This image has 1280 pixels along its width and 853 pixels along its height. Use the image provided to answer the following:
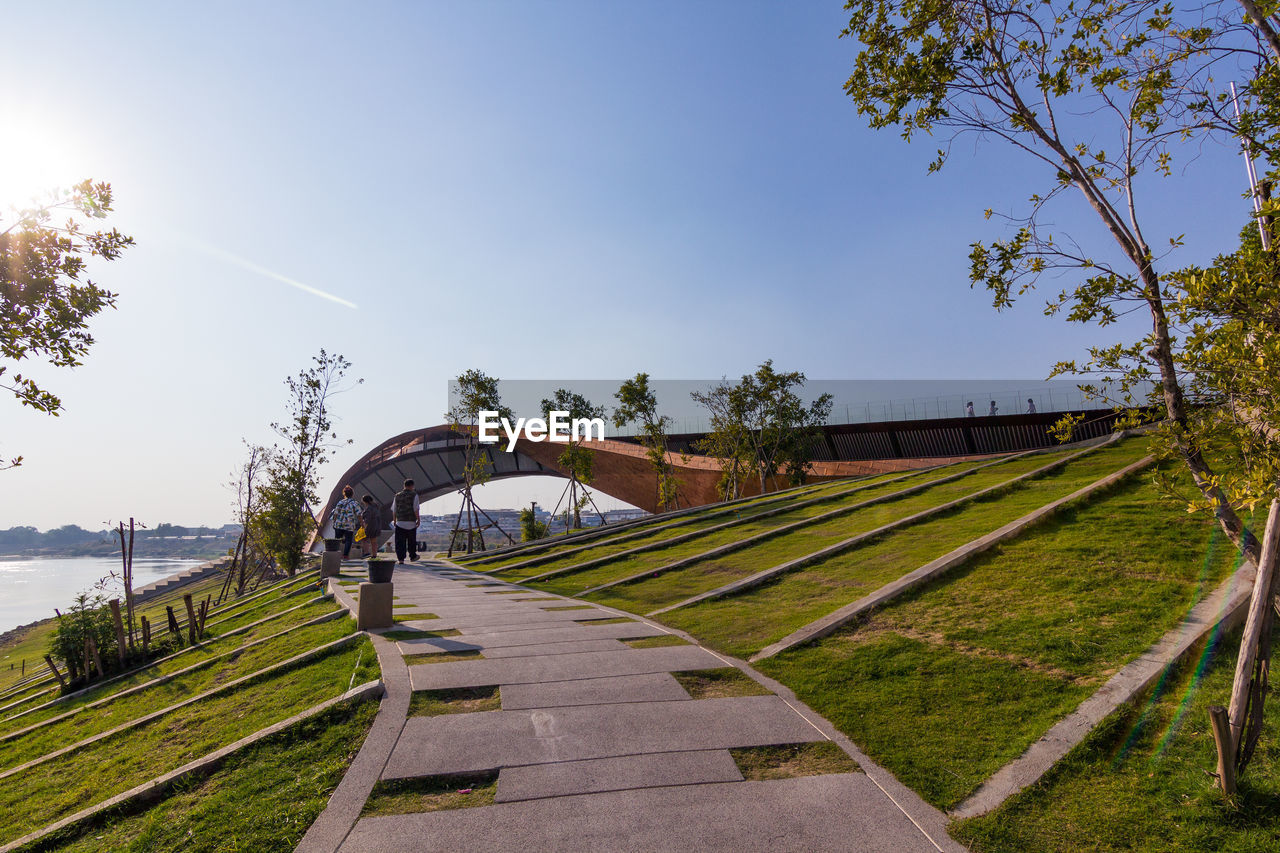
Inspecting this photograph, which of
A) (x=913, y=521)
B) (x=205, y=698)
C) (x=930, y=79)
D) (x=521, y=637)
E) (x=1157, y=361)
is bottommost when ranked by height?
(x=205, y=698)

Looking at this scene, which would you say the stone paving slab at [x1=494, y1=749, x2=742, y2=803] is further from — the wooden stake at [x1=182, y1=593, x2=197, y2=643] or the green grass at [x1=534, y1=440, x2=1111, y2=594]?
the wooden stake at [x1=182, y1=593, x2=197, y2=643]

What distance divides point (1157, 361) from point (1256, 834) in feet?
9.71

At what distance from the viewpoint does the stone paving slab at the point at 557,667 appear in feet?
18.9

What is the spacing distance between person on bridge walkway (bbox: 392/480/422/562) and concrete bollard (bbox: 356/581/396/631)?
6570mm

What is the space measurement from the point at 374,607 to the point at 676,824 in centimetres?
566

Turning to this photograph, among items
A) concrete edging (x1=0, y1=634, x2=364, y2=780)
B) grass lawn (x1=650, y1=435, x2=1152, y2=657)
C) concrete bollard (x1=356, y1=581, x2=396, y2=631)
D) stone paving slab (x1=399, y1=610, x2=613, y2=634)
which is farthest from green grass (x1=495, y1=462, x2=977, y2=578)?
concrete edging (x1=0, y1=634, x2=364, y2=780)

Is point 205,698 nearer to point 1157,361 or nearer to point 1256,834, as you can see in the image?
point 1256,834

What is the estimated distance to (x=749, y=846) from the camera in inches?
129

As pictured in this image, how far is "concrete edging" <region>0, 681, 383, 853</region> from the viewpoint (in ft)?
14.1

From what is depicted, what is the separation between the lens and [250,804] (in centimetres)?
396

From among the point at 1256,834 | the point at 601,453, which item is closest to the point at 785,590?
the point at 1256,834

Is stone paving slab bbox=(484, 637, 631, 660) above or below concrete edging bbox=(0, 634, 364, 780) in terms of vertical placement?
above

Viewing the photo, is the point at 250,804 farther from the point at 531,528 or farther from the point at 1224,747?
the point at 531,528

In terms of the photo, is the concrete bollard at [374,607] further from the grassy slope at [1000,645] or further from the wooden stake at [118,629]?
the wooden stake at [118,629]
